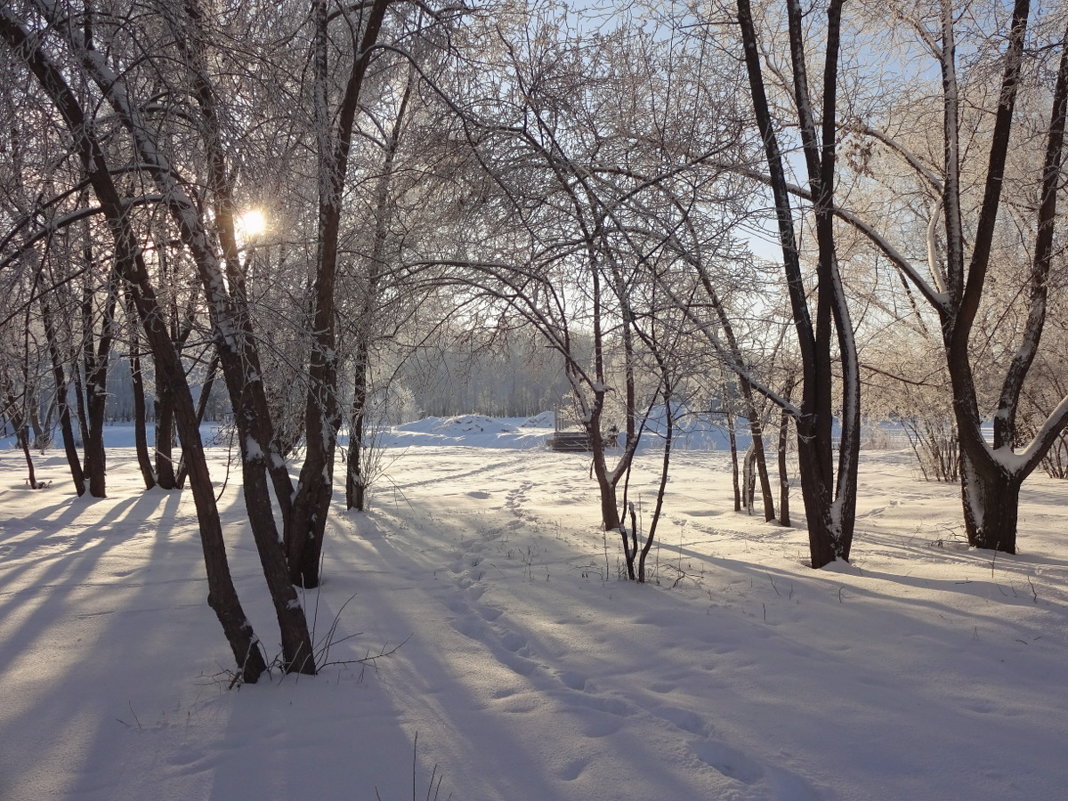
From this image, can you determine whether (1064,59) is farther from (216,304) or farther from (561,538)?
(216,304)

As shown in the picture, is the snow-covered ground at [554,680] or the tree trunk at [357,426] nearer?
the snow-covered ground at [554,680]

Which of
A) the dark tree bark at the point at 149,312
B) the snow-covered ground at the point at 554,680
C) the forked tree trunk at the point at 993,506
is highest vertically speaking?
the dark tree bark at the point at 149,312

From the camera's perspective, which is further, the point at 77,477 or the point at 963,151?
the point at 77,477

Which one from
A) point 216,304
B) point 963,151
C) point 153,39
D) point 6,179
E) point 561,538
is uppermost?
point 963,151

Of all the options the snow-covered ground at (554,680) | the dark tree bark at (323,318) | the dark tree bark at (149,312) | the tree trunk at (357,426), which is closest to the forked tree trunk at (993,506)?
the snow-covered ground at (554,680)

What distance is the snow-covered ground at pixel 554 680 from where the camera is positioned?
247 centimetres

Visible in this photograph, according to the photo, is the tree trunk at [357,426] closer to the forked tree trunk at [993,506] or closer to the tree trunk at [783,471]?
the tree trunk at [783,471]

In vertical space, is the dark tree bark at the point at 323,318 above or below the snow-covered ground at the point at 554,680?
above

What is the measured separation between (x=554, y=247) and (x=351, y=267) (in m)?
2.06

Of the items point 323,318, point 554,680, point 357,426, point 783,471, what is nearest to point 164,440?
point 357,426

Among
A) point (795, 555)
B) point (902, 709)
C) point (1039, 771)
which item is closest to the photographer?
point (1039, 771)

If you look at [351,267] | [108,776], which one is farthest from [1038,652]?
[351,267]

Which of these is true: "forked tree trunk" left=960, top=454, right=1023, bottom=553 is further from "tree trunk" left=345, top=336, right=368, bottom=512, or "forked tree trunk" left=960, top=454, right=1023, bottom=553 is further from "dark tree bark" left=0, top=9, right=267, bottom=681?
"dark tree bark" left=0, top=9, right=267, bottom=681

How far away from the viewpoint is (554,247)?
4973mm
